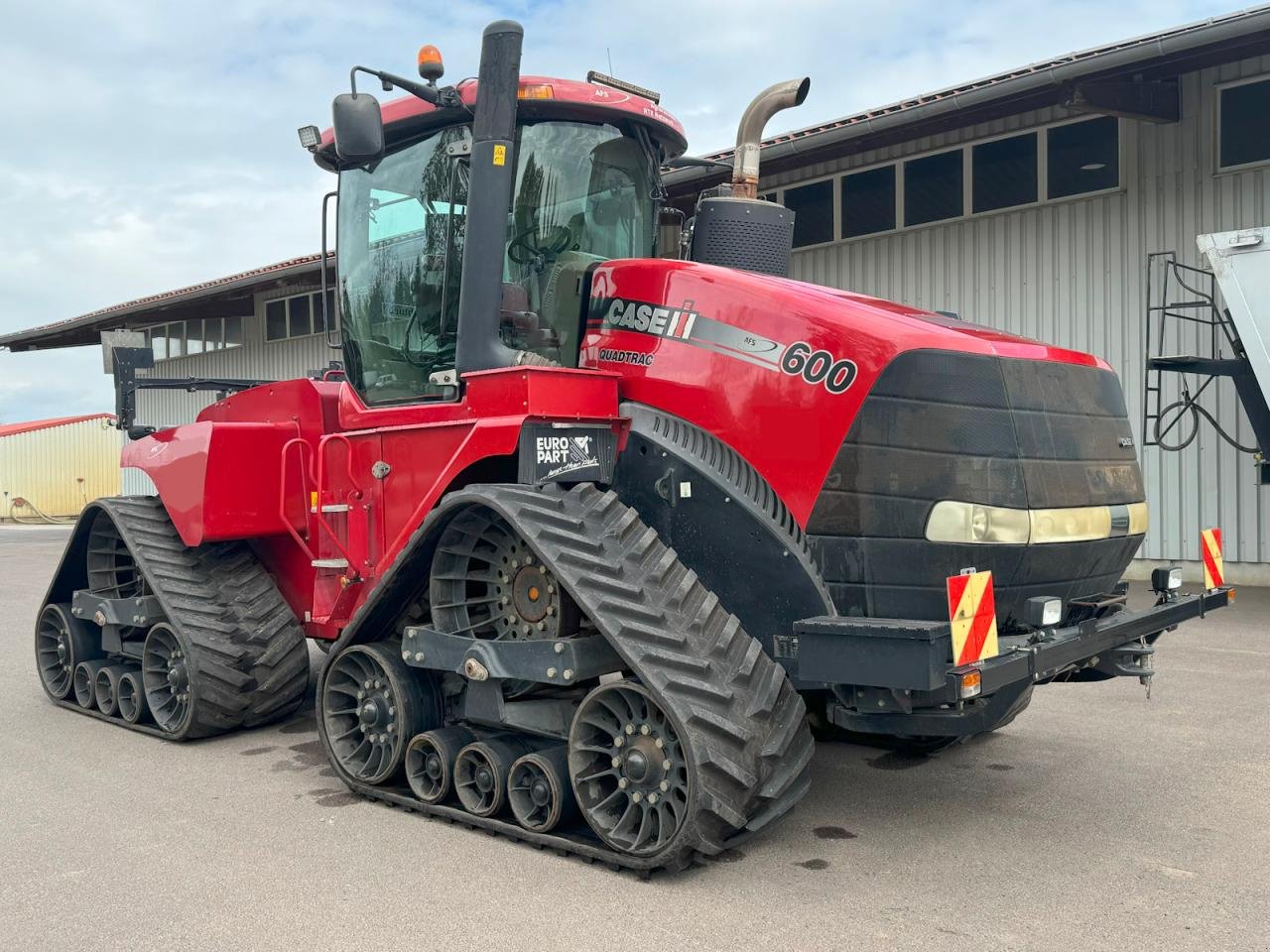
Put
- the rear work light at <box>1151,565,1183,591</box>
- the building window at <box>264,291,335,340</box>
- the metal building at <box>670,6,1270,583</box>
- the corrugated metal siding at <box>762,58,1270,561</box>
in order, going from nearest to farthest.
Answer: the rear work light at <box>1151,565,1183,591</box> → the metal building at <box>670,6,1270,583</box> → the corrugated metal siding at <box>762,58,1270,561</box> → the building window at <box>264,291,335,340</box>

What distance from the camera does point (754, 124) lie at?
5605 mm

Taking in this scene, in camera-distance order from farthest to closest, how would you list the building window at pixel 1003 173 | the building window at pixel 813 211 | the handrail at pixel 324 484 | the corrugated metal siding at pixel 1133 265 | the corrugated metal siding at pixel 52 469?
the corrugated metal siding at pixel 52 469, the building window at pixel 813 211, the building window at pixel 1003 173, the corrugated metal siding at pixel 1133 265, the handrail at pixel 324 484

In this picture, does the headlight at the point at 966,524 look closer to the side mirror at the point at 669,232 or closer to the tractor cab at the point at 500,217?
the tractor cab at the point at 500,217

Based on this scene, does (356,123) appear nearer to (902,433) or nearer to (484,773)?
(902,433)

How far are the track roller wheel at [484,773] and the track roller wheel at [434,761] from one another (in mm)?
58

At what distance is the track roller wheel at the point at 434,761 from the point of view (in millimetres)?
4691

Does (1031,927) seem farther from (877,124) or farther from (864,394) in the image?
(877,124)

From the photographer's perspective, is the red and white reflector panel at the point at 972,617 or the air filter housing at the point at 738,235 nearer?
the red and white reflector panel at the point at 972,617

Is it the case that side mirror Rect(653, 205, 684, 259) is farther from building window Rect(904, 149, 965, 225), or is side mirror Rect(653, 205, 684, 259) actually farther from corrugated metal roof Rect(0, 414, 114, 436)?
corrugated metal roof Rect(0, 414, 114, 436)

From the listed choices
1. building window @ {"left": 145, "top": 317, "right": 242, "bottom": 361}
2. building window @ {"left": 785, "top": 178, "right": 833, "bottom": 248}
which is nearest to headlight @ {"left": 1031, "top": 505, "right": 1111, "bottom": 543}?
building window @ {"left": 785, "top": 178, "right": 833, "bottom": 248}

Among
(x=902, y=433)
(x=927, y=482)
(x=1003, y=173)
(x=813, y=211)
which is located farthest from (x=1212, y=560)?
(x=813, y=211)

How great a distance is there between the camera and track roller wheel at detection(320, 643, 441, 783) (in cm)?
489

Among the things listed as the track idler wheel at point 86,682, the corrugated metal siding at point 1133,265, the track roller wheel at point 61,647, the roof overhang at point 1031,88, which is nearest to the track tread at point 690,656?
the track idler wheel at point 86,682

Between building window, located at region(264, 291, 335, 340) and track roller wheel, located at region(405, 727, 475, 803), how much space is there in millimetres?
18262
